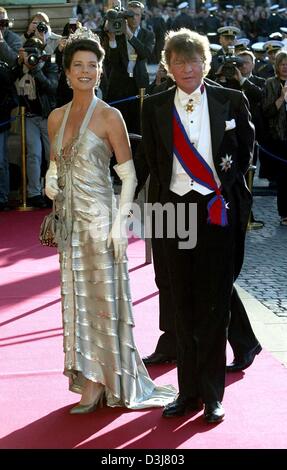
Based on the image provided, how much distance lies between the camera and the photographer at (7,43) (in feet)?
42.0

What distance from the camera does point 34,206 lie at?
12.6 m

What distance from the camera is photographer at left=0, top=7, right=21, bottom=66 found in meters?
12.8

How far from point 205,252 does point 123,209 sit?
487 millimetres

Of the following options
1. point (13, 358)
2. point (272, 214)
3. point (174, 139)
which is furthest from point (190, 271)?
point (272, 214)

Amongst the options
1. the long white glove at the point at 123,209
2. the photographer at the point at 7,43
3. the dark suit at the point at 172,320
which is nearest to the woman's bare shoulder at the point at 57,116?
the long white glove at the point at 123,209

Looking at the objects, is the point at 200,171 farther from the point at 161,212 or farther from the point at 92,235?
the point at 92,235

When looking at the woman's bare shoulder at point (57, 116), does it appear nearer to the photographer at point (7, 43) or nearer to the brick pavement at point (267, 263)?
the brick pavement at point (267, 263)

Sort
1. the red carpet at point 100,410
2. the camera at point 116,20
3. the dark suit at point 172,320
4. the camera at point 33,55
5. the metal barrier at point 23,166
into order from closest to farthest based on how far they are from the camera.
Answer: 1. the red carpet at point 100,410
2. the dark suit at point 172,320
3. the camera at point 33,55
4. the metal barrier at point 23,166
5. the camera at point 116,20

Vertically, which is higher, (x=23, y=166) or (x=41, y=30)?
(x=41, y=30)

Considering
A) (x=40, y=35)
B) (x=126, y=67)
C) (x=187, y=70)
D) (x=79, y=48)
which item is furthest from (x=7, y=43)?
(x=187, y=70)

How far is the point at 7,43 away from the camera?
13461mm

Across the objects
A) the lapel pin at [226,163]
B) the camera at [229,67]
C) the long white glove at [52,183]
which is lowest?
the long white glove at [52,183]

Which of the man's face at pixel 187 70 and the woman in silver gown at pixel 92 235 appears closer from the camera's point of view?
the man's face at pixel 187 70

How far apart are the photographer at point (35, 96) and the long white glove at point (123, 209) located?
6.93 m
